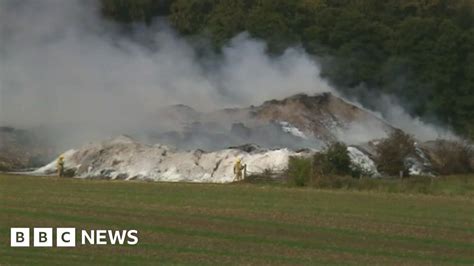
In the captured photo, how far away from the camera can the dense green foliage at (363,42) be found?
79875 mm

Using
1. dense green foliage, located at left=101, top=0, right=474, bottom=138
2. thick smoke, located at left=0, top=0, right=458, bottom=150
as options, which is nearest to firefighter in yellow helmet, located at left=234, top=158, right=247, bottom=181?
thick smoke, located at left=0, top=0, right=458, bottom=150

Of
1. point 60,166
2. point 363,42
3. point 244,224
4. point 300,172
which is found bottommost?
point 244,224

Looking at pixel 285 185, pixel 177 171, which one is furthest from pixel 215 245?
pixel 177 171

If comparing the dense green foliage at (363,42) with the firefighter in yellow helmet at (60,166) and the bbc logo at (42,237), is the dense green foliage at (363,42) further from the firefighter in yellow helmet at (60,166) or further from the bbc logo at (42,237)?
the bbc logo at (42,237)

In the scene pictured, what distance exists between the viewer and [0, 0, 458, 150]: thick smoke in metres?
65.5

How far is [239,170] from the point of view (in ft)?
177

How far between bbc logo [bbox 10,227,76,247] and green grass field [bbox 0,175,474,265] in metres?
0.23

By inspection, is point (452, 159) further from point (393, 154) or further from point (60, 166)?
point (60, 166)

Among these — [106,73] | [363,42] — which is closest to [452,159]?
[363,42]

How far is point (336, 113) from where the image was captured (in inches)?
2857

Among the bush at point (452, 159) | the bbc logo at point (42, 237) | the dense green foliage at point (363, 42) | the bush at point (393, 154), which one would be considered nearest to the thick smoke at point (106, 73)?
the dense green foliage at point (363, 42)

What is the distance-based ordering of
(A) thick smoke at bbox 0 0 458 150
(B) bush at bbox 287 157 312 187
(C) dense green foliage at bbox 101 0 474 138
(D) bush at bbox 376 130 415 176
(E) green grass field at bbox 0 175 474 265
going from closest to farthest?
1. (E) green grass field at bbox 0 175 474 265
2. (B) bush at bbox 287 157 312 187
3. (D) bush at bbox 376 130 415 176
4. (A) thick smoke at bbox 0 0 458 150
5. (C) dense green foliage at bbox 101 0 474 138

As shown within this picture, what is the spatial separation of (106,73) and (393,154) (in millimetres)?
19628

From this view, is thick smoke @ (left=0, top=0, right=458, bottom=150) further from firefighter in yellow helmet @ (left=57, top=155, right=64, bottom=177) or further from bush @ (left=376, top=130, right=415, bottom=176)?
bush @ (left=376, top=130, right=415, bottom=176)
